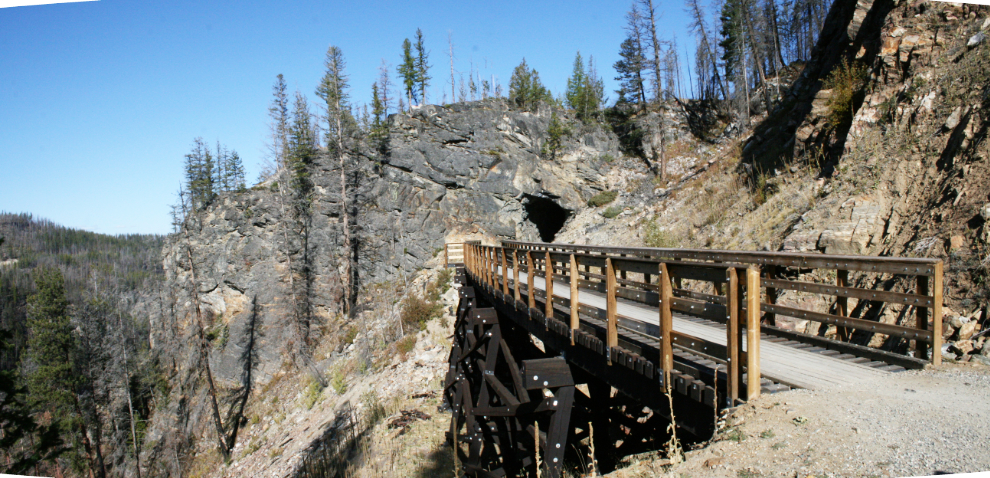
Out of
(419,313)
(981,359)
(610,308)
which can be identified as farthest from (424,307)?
(981,359)

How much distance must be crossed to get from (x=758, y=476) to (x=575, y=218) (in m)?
29.5

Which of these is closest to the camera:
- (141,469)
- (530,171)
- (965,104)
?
(965,104)

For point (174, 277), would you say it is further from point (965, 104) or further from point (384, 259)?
point (965, 104)

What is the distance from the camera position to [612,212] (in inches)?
1174

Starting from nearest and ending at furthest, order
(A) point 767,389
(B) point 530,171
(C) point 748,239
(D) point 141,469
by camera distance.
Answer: (A) point 767,389, (C) point 748,239, (D) point 141,469, (B) point 530,171

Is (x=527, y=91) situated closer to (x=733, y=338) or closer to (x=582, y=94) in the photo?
(x=582, y=94)

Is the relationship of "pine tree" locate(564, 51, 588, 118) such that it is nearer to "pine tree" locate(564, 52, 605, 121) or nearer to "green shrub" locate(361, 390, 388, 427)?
"pine tree" locate(564, 52, 605, 121)

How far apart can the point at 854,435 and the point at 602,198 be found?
30288mm

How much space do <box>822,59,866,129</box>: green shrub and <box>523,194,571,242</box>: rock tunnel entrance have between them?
21454mm

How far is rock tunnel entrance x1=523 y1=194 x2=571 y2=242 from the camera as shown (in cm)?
3406

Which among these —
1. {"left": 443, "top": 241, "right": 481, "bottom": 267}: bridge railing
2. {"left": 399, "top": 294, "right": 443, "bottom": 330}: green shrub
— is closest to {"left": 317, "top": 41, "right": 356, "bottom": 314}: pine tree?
{"left": 443, "top": 241, "right": 481, "bottom": 267}: bridge railing

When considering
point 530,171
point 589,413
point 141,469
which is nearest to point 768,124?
point 530,171

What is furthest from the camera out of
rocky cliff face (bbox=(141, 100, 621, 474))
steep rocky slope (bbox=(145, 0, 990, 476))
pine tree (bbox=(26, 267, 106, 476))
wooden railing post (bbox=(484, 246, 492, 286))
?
rocky cliff face (bbox=(141, 100, 621, 474))

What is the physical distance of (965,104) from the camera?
7875mm
